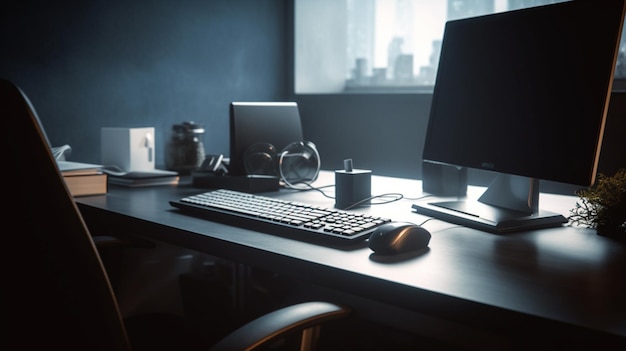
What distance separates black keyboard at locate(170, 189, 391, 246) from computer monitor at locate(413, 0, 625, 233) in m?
0.25

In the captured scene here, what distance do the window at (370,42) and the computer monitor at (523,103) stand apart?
1.54 m

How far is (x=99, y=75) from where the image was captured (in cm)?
242

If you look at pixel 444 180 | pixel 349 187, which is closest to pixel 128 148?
pixel 349 187

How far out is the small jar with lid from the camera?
2.17 metres

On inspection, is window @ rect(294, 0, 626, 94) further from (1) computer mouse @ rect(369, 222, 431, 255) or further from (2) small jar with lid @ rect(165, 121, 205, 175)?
(1) computer mouse @ rect(369, 222, 431, 255)

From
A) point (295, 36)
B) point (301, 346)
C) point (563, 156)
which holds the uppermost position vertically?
point (295, 36)

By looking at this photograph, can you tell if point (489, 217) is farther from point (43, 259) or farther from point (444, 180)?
point (43, 259)

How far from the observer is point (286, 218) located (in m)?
1.17

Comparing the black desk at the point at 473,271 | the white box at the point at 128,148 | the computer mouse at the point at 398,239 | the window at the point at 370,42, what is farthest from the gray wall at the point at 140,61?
the computer mouse at the point at 398,239

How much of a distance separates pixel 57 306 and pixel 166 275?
1818mm

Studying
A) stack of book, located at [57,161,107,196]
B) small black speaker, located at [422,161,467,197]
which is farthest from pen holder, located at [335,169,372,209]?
stack of book, located at [57,161,107,196]

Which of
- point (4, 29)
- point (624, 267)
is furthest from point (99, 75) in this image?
point (624, 267)

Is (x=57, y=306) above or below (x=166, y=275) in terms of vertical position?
above

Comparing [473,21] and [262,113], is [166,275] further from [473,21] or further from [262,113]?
[473,21]
